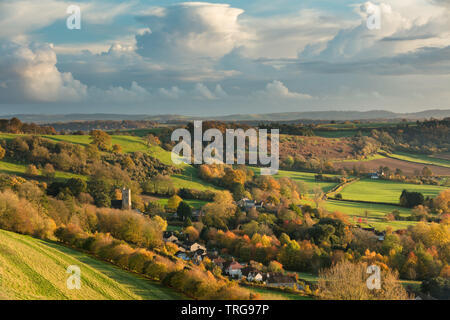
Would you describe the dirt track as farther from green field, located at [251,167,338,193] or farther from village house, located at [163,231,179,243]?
village house, located at [163,231,179,243]

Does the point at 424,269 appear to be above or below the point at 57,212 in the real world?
below

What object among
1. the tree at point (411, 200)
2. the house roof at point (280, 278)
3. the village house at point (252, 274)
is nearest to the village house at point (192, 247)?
→ the village house at point (252, 274)

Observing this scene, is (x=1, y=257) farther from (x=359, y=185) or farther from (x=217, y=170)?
(x=359, y=185)

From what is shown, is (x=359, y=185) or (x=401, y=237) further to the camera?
(x=359, y=185)

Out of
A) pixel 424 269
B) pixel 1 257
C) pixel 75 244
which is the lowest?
pixel 424 269

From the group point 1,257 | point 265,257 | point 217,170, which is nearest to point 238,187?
point 217,170

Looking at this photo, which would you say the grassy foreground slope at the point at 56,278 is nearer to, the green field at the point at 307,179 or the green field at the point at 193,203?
the green field at the point at 193,203
